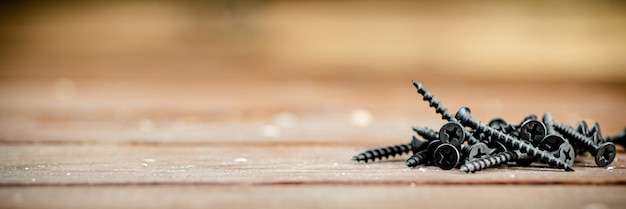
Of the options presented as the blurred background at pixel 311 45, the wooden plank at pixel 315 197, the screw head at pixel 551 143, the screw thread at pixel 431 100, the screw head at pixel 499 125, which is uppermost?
the blurred background at pixel 311 45

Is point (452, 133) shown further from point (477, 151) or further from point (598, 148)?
point (598, 148)

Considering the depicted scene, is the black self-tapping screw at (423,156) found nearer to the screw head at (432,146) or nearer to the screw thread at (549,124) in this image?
the screw head at (432,146)

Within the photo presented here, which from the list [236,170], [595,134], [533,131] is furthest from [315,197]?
[595,134]

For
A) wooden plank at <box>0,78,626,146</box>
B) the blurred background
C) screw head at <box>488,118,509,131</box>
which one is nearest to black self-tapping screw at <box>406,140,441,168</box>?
screw head at <box>488,118,509,131</box>

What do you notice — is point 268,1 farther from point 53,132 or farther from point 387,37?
point 53,132

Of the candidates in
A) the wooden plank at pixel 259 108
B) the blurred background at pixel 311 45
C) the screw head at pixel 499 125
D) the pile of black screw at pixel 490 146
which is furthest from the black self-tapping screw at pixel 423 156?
the blurred background at pixel 311 45

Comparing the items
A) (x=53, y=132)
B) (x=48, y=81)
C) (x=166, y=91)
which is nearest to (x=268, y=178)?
(x=53, y=132)

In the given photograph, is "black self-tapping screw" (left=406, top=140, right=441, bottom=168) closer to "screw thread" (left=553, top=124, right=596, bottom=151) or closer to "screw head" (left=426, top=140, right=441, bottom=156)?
"screw head" (left=426, top=140, right=441, bottom=156)
